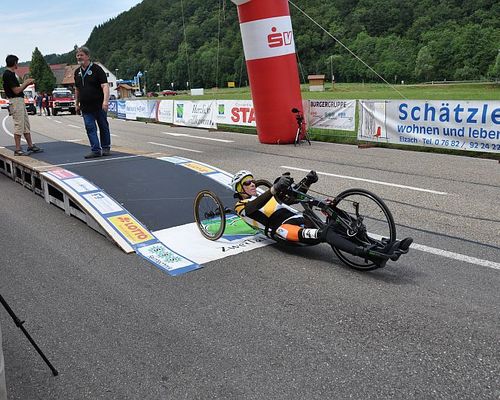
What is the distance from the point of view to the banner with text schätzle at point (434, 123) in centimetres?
1086

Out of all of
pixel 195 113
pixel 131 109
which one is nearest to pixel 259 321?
pixel 195 113

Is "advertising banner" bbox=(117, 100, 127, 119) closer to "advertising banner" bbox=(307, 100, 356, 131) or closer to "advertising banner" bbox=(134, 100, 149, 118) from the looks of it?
"advertising banner" bbox=(134, 100, 149, 118)

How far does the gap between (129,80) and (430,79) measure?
316 ft

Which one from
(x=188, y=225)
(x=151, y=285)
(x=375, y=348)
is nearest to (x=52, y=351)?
(x=151, y=285)

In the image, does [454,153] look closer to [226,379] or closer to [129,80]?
[226,379]

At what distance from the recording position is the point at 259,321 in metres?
3.55

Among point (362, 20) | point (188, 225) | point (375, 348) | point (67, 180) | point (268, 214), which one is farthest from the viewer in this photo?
point (362, 20)

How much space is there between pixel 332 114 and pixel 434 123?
3946mm

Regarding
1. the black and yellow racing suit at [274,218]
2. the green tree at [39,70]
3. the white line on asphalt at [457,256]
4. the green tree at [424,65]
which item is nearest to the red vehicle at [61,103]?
the black and yellow racing suit at [274,218]

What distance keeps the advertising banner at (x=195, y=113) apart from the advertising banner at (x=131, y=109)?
6508mm

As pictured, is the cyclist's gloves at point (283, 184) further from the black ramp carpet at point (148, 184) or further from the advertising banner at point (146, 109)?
the advertising banner at point (146, 109)

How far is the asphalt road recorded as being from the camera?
2812 millimetres

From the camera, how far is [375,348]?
3.13 m

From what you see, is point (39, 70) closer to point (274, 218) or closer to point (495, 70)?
point (495, 70)
